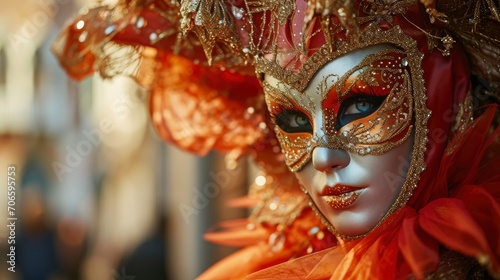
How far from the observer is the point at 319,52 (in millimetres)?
1346

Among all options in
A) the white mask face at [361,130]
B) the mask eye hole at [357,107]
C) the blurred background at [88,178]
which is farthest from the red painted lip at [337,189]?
the blurred background at [88,178]

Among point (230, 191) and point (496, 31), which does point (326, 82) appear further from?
point (230, 191)

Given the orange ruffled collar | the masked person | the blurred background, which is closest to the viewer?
the orange ruffled collar

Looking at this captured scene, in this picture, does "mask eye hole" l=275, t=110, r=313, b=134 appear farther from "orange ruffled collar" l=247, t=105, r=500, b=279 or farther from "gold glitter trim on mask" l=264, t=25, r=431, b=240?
"orange ruffled collar" l=247, t=105, r=500, b=279

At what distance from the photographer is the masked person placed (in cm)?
132

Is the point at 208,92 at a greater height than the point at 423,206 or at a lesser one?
greater

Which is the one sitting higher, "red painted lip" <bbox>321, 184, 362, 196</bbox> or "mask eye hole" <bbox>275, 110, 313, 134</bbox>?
"mask eye hole" <bbox>275, 110, 313, 134</bbox>

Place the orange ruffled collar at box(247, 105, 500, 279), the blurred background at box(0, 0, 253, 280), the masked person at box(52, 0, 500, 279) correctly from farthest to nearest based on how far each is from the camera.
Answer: the blurred background at box(0, 0, 253, 280) < the masked person at box(52, 0, 500, 279) < the orange ruffled collar at box(247, 105, 500, 279)

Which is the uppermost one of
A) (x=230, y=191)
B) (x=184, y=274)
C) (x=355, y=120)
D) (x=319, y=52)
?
(x=319, y=52)

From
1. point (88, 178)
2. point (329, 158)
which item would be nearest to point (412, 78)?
point (329, 158)

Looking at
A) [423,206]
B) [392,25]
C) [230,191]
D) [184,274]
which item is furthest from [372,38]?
[184,274]

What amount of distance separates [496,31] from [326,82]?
33 centimetres

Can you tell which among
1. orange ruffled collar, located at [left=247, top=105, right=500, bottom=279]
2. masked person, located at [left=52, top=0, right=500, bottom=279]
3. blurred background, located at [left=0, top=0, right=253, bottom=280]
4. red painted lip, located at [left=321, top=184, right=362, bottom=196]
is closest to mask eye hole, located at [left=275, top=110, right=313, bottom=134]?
masked person, located at [left=52, top=0, right=500, bottom=279]

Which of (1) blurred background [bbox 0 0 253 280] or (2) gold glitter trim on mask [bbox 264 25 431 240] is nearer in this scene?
(2) gold glitter trim on mask [bbox 264 25 431 240]
